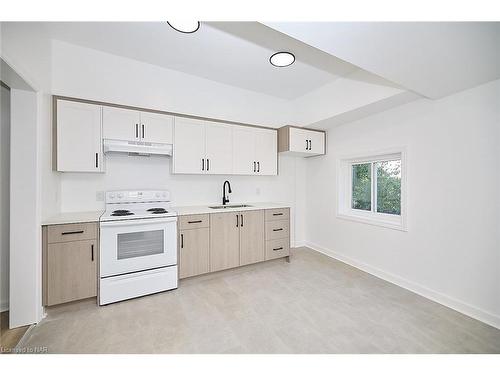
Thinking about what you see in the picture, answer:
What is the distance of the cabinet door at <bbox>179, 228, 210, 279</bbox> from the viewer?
8.59 ft

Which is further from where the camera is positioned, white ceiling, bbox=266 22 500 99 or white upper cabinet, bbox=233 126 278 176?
white upper cabinet, bbox=233 126 278 176

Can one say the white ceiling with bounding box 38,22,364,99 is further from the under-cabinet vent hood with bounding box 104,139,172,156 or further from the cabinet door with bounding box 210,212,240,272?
the cabinet door with bounding box 210,212,240,272

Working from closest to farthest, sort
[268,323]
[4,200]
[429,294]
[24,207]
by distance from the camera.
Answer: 1. [24,207]
2. [268,323]
3. [4,200]
4. [429,294]

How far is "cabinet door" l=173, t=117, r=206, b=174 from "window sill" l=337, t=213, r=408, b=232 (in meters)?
2.33

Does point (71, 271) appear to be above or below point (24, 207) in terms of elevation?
below

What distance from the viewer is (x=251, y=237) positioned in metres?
3.10

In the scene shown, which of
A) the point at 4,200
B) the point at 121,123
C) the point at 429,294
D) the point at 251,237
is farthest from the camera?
the point at 251,237

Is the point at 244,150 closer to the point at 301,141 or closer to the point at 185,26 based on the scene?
the point at 301,141

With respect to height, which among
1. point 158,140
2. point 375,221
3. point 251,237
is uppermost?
point 158,140

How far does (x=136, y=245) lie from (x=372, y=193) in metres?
3.29

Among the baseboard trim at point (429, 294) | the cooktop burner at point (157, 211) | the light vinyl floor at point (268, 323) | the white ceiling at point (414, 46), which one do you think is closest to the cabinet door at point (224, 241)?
the light vinyl floor at point (268, 323)

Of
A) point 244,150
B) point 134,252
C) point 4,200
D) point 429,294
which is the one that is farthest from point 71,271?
point 429,294

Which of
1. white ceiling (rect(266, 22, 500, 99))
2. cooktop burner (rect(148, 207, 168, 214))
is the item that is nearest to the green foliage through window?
white ceiling (rect(266, 22, 500, 99))
